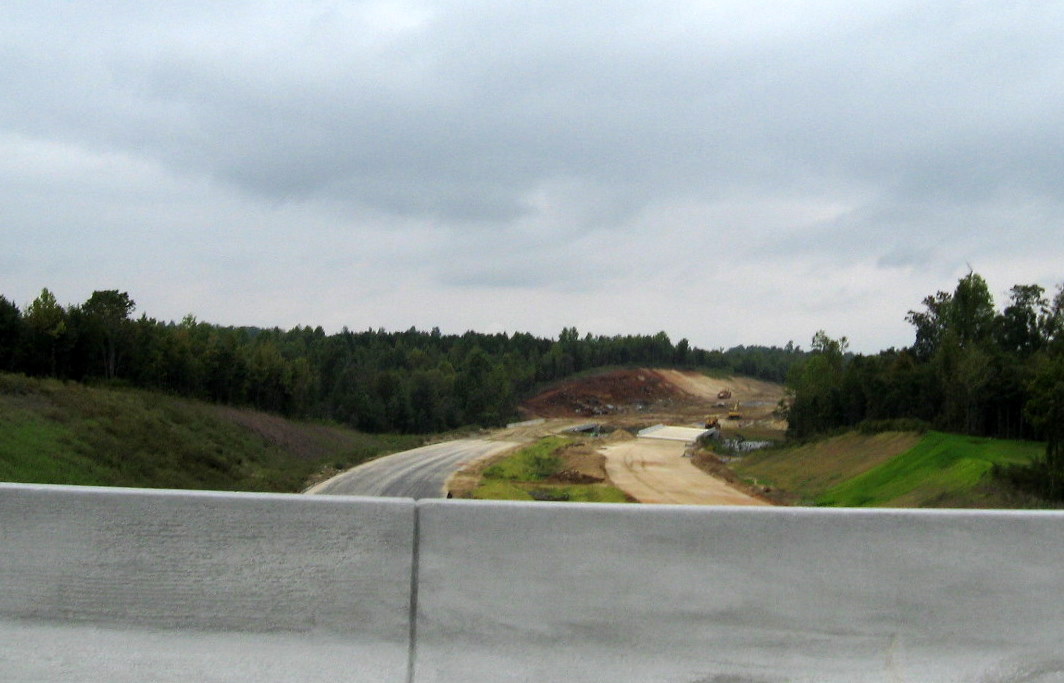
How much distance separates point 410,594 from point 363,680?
0.40 metres

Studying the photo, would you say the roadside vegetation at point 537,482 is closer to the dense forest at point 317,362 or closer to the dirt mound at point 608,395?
the dense forest at point 317,362

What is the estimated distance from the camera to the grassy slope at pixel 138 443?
22.0 m

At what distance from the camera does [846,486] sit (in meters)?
38.5

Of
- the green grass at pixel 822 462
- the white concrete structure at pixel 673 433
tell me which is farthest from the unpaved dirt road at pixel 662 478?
the white concrete structure at pixel 673 433

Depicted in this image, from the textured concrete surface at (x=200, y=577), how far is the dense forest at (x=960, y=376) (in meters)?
30.2

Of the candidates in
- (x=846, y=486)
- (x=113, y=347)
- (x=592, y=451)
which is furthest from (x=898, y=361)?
(x=113, y=347)

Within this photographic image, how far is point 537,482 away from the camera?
27.2 metres

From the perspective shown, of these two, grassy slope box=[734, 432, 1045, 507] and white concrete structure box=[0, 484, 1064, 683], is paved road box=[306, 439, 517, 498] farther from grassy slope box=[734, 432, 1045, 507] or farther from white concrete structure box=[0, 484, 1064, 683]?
white concrete structure box=[0, 484, 1064, 683]

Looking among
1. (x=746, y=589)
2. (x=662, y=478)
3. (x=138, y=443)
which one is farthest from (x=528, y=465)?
(x=746, y=589)

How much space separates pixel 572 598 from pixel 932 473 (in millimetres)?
35154

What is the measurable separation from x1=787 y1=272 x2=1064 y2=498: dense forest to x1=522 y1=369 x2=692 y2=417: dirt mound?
16.3 m

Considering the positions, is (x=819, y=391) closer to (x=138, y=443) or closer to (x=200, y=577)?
(x=138, y=443)

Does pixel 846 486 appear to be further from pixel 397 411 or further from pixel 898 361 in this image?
pixel 397 411

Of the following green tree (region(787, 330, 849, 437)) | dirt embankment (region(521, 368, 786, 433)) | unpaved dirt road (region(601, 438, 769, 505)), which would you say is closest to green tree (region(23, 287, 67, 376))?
unpaved dirt road (region(601, 438, 769, 505))
